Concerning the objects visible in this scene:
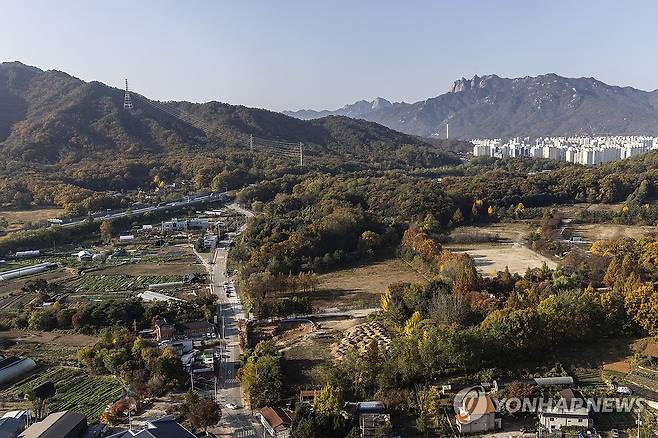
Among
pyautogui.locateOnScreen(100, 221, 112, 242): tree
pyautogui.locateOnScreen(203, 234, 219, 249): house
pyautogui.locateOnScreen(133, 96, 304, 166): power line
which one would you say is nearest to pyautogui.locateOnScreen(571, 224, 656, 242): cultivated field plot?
pyautogui.locateOnScreen(203, 234, 219, 249): house

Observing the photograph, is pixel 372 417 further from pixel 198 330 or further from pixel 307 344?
pixel 198 330

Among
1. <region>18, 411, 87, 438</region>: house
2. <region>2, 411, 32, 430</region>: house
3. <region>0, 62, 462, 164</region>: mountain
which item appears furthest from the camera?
<region>0, 62, 462, 164</region>: mountain

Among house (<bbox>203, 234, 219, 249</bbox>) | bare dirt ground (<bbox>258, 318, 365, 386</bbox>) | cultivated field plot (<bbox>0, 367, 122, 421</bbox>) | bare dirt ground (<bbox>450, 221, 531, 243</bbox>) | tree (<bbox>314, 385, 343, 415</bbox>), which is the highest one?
bare dirt ground (<bbox>450, 221, 531, 243</bbox>)

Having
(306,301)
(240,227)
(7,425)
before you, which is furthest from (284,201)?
(7,425)

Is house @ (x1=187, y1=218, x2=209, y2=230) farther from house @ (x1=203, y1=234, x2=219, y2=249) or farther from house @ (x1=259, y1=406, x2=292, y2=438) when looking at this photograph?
house @ (x1=259, y1=406, x2=292, y2=438)

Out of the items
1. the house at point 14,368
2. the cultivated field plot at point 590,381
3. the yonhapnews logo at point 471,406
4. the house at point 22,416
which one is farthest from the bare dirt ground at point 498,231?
the house at point 22,416

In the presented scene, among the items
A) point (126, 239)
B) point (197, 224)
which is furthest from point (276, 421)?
point (197, 224)
